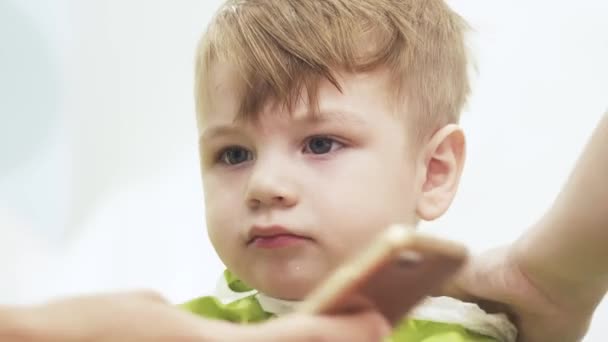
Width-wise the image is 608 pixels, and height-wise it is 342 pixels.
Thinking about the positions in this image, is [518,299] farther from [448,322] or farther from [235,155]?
[235,155]

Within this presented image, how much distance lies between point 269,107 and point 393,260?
35 centimetres

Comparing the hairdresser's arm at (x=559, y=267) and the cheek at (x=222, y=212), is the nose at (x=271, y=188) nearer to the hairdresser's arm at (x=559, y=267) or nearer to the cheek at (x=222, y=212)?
the cheek at (x=222, y=212)

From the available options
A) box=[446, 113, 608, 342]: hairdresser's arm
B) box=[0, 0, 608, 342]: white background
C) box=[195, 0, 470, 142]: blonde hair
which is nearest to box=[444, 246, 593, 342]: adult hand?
box=[446, 113, 608, 342]: hairdresser's arm

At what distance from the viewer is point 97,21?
1.31 metres

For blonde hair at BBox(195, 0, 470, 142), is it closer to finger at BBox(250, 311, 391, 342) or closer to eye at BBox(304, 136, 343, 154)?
eye at BBox(304, 136, 343, 154)

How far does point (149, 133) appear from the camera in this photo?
4.24 feet

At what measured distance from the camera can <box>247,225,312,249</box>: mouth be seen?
634 millimetres

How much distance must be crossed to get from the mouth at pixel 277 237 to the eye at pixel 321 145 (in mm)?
66

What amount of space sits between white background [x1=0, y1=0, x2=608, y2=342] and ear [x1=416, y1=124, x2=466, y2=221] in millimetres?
255

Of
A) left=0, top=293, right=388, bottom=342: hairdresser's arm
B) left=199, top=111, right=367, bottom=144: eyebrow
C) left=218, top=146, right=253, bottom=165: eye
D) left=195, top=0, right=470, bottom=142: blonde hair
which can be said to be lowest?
left=0, top=293, right=388, bottom=342: hairdresser's arm

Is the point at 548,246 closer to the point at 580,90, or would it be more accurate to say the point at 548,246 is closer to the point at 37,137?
the point at 580,90

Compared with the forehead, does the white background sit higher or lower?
higher

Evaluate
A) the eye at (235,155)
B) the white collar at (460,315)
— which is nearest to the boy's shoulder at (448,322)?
the white collar at (460,315)

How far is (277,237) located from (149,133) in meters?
0.69
